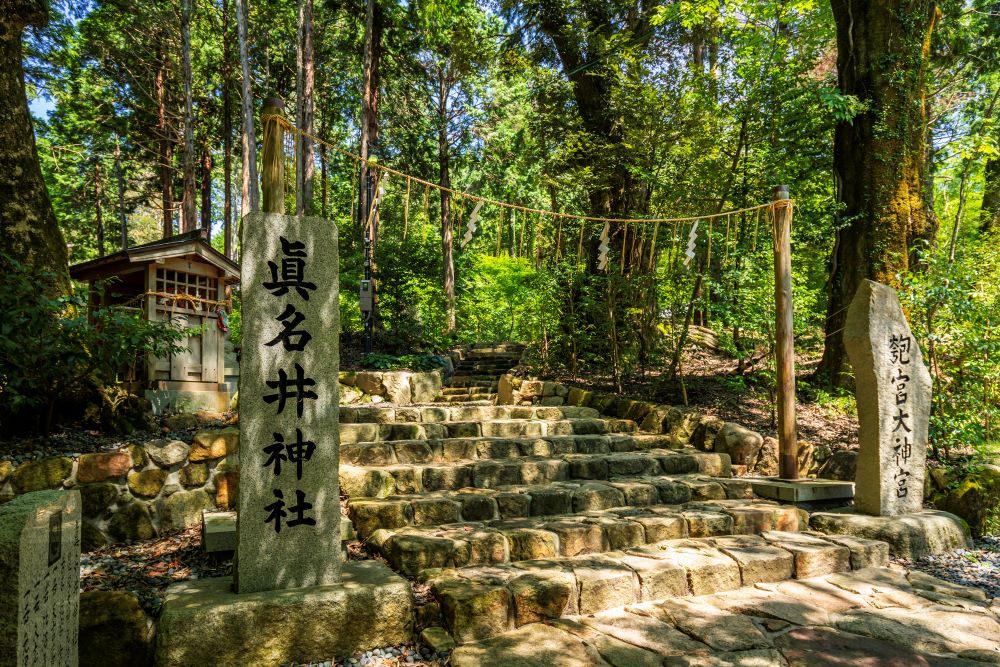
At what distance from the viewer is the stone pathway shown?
9.76ft

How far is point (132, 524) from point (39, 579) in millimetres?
3183

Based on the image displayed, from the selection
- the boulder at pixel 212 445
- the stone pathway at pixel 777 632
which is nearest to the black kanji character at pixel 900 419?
the stone pathway at pixel 777 632

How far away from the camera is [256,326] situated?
123 inches

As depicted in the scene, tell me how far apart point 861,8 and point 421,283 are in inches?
420

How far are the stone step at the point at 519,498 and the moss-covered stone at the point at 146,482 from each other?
56.6 inches

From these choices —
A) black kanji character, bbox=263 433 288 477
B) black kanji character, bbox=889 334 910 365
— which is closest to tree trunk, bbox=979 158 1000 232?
black kanji character, bbox=889 334 910 365

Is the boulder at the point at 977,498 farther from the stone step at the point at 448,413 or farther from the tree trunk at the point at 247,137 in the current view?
the tree trunk at the point at 247,137

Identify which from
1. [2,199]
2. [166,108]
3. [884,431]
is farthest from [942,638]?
[166,108]

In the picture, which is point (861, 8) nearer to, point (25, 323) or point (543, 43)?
point (543, 43)

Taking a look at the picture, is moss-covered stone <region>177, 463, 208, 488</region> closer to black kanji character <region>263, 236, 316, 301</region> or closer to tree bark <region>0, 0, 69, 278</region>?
black kanji character <region>263, 236, 316, 301</region>

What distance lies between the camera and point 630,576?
3.64 metres

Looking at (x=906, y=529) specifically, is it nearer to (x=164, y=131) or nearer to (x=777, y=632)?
(x=777, y=632)

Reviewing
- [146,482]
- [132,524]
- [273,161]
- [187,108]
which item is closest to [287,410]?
[273,161]

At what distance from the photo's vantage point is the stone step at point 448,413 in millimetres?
6772
